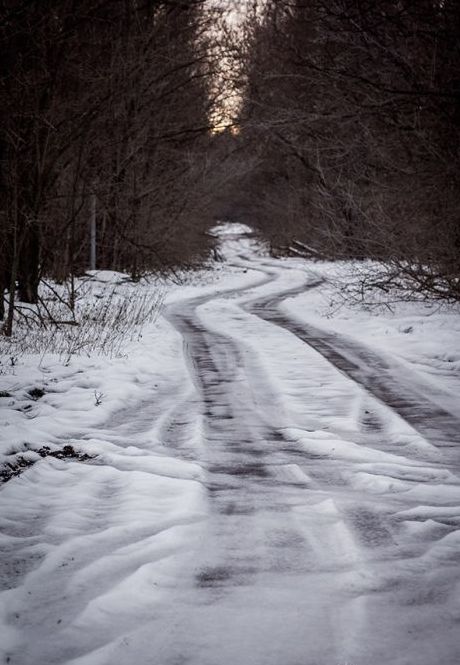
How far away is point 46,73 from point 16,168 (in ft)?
5.96

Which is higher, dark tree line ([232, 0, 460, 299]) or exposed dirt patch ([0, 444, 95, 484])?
dark tree line ([232, 0, 460, 299])

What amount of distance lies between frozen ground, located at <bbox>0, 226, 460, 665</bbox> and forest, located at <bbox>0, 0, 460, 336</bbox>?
13.1 feet

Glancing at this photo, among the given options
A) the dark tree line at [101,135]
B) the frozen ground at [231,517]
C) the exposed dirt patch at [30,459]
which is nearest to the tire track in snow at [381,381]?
the frozen ground at [231,517]

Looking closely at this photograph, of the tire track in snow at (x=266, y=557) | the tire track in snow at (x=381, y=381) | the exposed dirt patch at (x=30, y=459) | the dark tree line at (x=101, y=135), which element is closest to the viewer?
the tire track in snow at (x=266, y=557)

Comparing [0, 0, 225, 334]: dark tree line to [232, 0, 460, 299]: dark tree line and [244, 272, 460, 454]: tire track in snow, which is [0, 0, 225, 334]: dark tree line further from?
[244, 272, 460, 454]: tire track in snow

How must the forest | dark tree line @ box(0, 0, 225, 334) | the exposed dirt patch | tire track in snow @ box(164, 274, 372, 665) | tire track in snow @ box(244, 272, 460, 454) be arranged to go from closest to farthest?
tire track in snow @ box(164, 274, 372, 665)
the exposed dirt patch
tire track in snow @ box(244, 272, 460, 454)
the forest
dark tree line @ box(0, 0, 225, 334)

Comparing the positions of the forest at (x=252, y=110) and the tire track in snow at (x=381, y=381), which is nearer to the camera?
the tire track in snow at (x=381, y=381)

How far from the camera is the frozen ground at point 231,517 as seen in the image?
81.7 inches

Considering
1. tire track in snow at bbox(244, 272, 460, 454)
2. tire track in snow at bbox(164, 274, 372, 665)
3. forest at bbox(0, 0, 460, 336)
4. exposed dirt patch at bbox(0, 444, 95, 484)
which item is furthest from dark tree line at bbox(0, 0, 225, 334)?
tire track in snow at bbox(164, 274, 372, 665)

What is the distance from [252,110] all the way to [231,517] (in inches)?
668

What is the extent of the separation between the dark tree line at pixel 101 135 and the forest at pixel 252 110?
0.06 metres

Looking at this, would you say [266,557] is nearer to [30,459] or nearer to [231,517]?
[231,517]

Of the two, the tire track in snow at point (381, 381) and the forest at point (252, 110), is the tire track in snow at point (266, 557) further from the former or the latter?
the forest at point (252, 110)

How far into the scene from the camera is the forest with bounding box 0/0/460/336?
8062 millimetres
